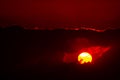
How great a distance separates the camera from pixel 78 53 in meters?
2.79

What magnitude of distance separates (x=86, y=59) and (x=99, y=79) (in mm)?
376

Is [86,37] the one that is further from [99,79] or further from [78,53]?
[99,79]

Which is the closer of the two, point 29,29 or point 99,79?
point 29,29

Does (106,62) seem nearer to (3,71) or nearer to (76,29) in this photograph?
(76,29)

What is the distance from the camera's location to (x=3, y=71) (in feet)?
9.41

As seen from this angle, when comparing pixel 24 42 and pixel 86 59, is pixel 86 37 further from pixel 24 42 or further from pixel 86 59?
pixel 24 42

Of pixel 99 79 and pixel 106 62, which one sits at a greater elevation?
pixel 106 62

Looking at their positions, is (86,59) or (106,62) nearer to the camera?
(86,59)

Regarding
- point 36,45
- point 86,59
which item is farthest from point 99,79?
point 36,45

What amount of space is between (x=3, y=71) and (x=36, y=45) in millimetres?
502

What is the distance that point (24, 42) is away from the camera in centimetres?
288

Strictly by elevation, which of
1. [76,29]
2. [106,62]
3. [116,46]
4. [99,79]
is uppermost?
[76,29]

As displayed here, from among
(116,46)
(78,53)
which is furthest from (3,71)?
(116,46)

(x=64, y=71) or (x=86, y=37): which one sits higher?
(x=86, y=37)
